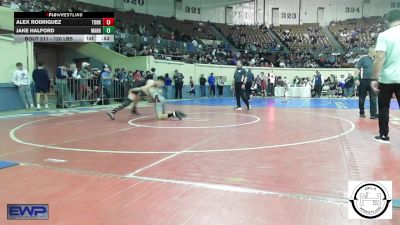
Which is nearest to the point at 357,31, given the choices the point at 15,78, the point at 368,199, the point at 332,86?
the point at 332,86

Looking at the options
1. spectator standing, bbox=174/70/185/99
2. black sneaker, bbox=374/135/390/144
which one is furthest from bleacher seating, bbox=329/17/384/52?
black sneaker, bbox=374/135/390/144

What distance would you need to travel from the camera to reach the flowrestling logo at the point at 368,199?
8.28 feet

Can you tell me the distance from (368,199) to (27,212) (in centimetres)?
261

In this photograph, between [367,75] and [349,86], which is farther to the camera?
[349,86]

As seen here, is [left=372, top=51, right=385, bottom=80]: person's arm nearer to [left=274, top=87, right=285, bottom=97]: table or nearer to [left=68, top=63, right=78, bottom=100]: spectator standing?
[left=68, top=63, right=78, bottom=100]: spectator standing

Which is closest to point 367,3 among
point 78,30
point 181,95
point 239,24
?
point 239,24

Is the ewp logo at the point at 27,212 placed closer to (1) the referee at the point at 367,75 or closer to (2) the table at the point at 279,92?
(1) the referee at the point at 367,75

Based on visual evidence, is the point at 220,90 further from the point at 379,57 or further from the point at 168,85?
the point at 379,57

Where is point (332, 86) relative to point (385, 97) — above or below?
above

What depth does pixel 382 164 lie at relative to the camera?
4.46 m

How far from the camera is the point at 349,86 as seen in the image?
87.1 ft
